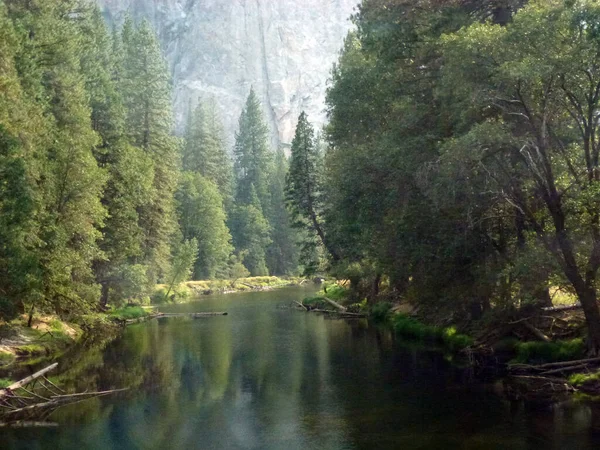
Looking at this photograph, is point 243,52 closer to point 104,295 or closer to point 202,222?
point 202,222

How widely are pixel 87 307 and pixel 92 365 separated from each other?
5.13 meters

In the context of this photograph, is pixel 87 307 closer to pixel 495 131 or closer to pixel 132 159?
pixel 132 159

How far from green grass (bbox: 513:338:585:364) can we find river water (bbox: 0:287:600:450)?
211 cm

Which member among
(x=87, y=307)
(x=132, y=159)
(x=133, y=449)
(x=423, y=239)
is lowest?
(x=133, y=449)

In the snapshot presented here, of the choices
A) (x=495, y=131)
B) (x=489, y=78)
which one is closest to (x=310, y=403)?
(x=495, y=131)

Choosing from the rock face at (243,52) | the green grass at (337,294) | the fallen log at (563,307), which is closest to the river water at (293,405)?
the fallen log at (563,307)

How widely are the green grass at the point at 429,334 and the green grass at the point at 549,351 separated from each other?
3628 millimetres

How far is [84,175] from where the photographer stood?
1225 inches

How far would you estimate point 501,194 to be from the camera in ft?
62.4

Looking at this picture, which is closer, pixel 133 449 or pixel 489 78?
pixel 133 449

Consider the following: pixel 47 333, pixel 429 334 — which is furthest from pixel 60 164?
pixel 429 334

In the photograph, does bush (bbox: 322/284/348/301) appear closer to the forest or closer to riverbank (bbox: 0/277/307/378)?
the forest

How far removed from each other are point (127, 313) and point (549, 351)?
29.8 m

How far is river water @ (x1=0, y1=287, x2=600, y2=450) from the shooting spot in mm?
14633
